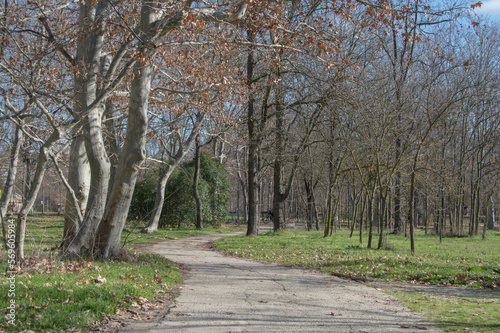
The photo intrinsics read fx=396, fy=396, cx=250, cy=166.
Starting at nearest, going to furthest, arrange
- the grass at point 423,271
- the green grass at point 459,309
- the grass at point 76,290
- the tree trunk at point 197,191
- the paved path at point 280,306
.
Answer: the grass at point 76,290 → the paved path at point 280,306 → the green grass at point 459,309 → the grass at point 423,271 → the tree trunk at point 197,191

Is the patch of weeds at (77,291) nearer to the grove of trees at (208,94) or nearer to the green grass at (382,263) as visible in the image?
the grove of trees at (208,94)

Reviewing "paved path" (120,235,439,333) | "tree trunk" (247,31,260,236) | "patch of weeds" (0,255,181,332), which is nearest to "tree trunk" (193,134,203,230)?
"tree trunk" (247,31,260,236)

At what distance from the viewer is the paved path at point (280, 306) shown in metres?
4.98

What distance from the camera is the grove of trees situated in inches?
332

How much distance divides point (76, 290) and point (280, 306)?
2.97 m

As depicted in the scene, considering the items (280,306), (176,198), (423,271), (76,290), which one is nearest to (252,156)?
(176,198)

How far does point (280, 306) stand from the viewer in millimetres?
6082

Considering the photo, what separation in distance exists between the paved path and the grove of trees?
304cm

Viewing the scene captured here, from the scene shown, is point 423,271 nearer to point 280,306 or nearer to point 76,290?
point 280,306

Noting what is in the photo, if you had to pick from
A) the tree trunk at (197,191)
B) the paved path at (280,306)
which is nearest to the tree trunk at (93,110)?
the paved path at (280,306)

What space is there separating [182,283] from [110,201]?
2.50 m

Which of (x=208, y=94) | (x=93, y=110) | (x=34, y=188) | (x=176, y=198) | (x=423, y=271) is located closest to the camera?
(x=34, y=188)

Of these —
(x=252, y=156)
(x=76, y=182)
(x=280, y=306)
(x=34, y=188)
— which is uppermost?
(x=252, y=156)

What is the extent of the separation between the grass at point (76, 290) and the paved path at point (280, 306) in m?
0.52
